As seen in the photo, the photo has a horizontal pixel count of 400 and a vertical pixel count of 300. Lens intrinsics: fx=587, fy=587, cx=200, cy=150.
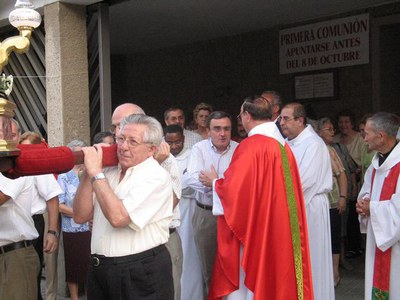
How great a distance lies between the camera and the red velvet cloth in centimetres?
214

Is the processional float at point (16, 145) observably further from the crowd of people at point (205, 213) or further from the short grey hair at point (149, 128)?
the short grey hair at point (149, 128)

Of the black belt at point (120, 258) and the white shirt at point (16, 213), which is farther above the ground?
the white shirt at point (16, 213)

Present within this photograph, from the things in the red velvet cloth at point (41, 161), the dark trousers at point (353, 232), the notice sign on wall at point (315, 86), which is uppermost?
the notice sign on wall at point (315, 86)

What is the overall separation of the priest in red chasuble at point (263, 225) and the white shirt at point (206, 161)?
802 mm

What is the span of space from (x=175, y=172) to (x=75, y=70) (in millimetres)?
2978

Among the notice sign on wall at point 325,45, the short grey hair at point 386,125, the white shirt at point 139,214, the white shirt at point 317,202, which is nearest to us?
the white shirt at point 139,214

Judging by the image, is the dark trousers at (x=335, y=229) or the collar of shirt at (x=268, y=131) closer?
the collar of shirt at (x=268, y=131)

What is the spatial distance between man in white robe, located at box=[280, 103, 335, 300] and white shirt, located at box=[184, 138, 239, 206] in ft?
1.97

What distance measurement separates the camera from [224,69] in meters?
10.8

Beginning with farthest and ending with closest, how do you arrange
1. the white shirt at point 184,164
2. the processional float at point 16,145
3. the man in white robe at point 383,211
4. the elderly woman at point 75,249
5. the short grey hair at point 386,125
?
the elderly woman at point 75,249 < the white shirt at point 184,164 < the short grey hair at point 386,125 < the man in white robe at point 383,211 < the processional float at point 16,145

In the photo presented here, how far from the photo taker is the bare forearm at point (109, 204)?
2.83 m

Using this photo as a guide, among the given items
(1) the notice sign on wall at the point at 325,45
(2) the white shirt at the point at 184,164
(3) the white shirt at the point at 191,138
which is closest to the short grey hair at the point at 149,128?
(2) the white shirt at the point at 184,164

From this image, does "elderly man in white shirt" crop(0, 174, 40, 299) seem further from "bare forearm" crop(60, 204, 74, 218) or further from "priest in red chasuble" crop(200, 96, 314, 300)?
"bare forearm" crop(60, 204, 74, 218)

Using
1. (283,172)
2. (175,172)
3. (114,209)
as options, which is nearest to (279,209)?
(283,172)
